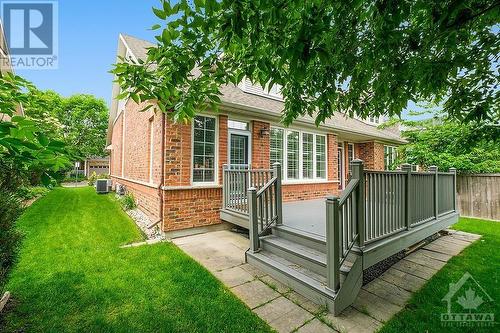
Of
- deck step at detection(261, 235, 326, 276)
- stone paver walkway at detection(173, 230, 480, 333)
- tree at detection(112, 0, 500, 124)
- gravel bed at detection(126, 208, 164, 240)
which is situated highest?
tree at detection(112, 0, 500, 124)

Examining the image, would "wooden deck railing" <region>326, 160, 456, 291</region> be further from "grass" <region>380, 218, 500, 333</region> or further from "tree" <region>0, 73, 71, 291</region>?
"tree" <region>0, 73, 71, 291</region>

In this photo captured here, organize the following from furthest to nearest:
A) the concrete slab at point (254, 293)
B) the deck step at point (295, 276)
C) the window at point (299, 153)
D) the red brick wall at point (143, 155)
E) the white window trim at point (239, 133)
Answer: the window at point (299, 153), the white window trim at point (239, 133), the red brick wall at point (143, 155), the concrete slab at point (254, 293), the deck step at point (295, 276)

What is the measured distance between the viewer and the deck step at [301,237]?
3748mm

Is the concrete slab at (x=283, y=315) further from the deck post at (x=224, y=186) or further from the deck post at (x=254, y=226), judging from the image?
the deck post at (x=224, y=186)

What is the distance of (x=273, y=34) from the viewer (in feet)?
7.18

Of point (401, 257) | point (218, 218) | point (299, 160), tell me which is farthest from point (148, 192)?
point (401, 257)

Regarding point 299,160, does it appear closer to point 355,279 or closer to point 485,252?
point 485,252

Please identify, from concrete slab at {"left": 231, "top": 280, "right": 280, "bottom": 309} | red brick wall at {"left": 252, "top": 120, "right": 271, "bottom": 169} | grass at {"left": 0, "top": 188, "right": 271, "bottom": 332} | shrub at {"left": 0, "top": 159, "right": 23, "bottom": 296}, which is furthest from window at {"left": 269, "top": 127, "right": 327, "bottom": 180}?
shrub at {"left": 0, "top": 159, "right": 23, "bottom": 296}

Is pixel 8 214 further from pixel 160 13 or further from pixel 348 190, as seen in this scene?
pixel 348 190

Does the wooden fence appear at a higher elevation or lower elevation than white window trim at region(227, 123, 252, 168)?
lower

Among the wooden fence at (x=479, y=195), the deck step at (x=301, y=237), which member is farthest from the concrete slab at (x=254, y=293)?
the wooden fence at (x=479, y=195)

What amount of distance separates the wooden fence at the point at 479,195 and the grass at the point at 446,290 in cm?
323

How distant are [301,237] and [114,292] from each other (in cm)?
299

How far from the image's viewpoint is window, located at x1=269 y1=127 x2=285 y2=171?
8070 millimetres
